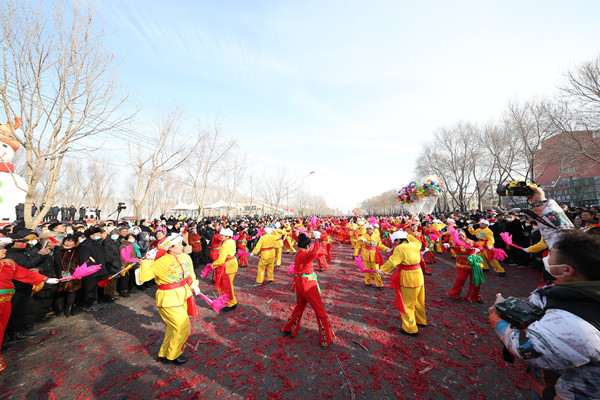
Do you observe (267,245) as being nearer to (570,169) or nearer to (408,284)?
(408,284)

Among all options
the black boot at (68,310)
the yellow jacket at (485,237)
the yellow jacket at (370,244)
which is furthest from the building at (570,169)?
the black boot at (68,310)

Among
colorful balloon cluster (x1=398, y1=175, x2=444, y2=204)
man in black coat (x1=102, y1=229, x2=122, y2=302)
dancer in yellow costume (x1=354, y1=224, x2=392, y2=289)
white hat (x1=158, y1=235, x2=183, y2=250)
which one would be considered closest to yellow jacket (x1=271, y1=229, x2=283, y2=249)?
dancer in yellow costume (x1=354, y1=224, x2=392, y2=289)

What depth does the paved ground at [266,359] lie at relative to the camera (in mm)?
3057

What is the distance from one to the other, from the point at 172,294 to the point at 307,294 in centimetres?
214

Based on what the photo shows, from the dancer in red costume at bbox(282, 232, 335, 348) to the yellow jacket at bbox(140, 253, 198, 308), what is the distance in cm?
188

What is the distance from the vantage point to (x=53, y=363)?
3686 millimetres

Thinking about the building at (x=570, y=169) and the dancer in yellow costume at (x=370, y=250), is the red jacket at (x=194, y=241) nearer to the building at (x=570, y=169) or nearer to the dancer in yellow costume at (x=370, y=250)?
the dancer in yellow costume at (x=370, y=250)

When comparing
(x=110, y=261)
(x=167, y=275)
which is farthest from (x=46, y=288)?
(x=167, y=275)

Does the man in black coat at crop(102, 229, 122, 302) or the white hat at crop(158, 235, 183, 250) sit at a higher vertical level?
the white hat at crop(158, 235, 183, 250)

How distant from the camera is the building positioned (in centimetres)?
1459

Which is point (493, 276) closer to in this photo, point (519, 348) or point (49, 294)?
point (519, 348)

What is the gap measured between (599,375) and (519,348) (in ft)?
1.07

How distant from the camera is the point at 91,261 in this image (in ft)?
18.2

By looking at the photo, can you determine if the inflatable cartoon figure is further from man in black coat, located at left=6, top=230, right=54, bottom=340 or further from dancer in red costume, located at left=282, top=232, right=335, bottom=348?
dancer in red costume, located at left=282, top=232, right=335, bottom=348
